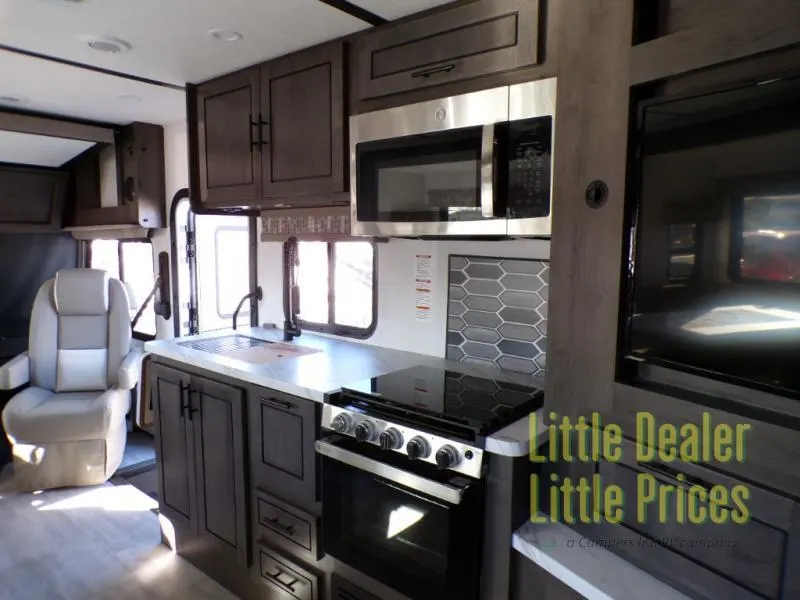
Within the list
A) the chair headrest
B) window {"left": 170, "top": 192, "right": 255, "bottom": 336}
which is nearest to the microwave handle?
window {"left": 170, "top": 192, "right": 255, "bottom": 336}

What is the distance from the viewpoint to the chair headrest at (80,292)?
3516 millimetres

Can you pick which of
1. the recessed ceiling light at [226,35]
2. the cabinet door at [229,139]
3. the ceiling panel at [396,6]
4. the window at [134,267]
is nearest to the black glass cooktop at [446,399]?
the cabinet door at [229,139]

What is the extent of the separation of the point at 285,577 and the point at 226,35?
6.90 ft

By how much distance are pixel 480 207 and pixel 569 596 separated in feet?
3.52

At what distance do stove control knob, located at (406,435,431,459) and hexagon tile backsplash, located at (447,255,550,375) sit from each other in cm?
67

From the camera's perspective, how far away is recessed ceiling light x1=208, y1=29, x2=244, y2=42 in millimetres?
1937

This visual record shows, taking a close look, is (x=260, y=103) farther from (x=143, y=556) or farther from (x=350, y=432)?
(x=143, y=556)

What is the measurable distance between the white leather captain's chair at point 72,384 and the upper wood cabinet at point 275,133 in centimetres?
149

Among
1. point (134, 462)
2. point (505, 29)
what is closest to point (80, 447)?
point (134, 462)

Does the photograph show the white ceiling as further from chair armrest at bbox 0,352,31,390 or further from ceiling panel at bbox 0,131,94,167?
chair armrest at bbox 0,352,31,390

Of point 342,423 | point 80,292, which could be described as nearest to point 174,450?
point 342,423

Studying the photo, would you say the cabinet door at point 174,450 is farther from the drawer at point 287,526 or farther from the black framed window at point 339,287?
the black framed window at point 339,287

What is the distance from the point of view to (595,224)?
4.00ft

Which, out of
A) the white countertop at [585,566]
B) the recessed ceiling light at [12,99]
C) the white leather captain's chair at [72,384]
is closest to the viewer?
the white countertop at [585,566]
